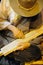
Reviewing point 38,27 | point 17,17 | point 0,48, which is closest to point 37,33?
point 38,27

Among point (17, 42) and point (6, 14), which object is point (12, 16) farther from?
point (17, 42)

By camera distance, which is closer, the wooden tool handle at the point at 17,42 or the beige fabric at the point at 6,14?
the wooden tool handle at the point at 17,42

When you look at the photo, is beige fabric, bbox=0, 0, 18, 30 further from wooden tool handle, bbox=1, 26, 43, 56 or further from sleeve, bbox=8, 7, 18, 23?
wooden tool handle, bbox=1, 26, 43, 56

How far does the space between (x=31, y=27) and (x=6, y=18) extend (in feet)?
0.76

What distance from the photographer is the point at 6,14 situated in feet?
6.17

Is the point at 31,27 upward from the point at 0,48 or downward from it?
upward

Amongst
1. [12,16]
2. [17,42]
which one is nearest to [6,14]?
[12,16]

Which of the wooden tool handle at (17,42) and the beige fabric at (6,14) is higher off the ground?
the beige fabric at (6,14)

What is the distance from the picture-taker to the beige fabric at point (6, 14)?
5.91ft

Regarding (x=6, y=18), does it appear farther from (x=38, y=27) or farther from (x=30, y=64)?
(x=30, y=64)

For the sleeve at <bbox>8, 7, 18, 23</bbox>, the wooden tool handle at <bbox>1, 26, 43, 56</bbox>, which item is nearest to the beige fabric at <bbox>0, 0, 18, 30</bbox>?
the sleeve at <bbox>8, 7, 18, 23</bbox>

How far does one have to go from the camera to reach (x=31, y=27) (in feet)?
6.05

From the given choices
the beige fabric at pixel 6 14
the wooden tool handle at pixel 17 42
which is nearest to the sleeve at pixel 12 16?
the beige fabric at pixel 6 14

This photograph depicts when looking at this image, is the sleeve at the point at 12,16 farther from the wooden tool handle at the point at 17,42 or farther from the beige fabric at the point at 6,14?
the wooden tool handle at the point at 17,42
